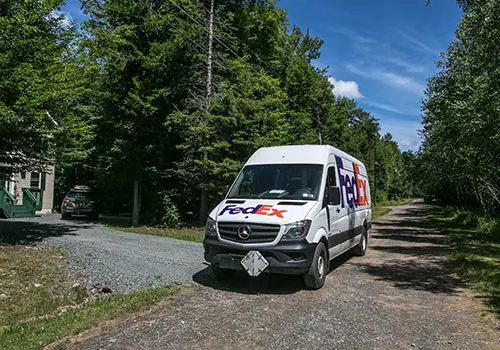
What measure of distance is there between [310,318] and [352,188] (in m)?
5.26

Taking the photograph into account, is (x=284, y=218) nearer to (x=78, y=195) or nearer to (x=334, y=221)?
(x=334, y=221)

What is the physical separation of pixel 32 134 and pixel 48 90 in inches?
63.9

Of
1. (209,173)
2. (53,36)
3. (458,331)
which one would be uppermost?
(53,36)

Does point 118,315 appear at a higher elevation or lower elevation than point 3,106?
lower

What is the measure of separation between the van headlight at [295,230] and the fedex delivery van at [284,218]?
0.6 inches

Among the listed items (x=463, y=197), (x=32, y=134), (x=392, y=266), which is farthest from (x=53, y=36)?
(x=463, y=197)

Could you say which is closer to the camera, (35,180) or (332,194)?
(332,194)

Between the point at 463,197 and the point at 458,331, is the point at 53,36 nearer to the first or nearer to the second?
the point at 458,331

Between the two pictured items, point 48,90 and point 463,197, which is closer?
point 48,90

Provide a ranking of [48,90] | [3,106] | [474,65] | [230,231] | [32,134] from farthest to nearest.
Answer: [474,65] < [32,134] < [48,90] < [3,106] < [230,231]

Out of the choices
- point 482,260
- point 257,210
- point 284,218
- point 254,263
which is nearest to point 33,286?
point 254,263

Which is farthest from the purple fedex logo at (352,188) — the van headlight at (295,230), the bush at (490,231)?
the bush at (490,231)

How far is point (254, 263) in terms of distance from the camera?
6617 millimetres

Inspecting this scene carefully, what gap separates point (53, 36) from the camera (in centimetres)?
1166
